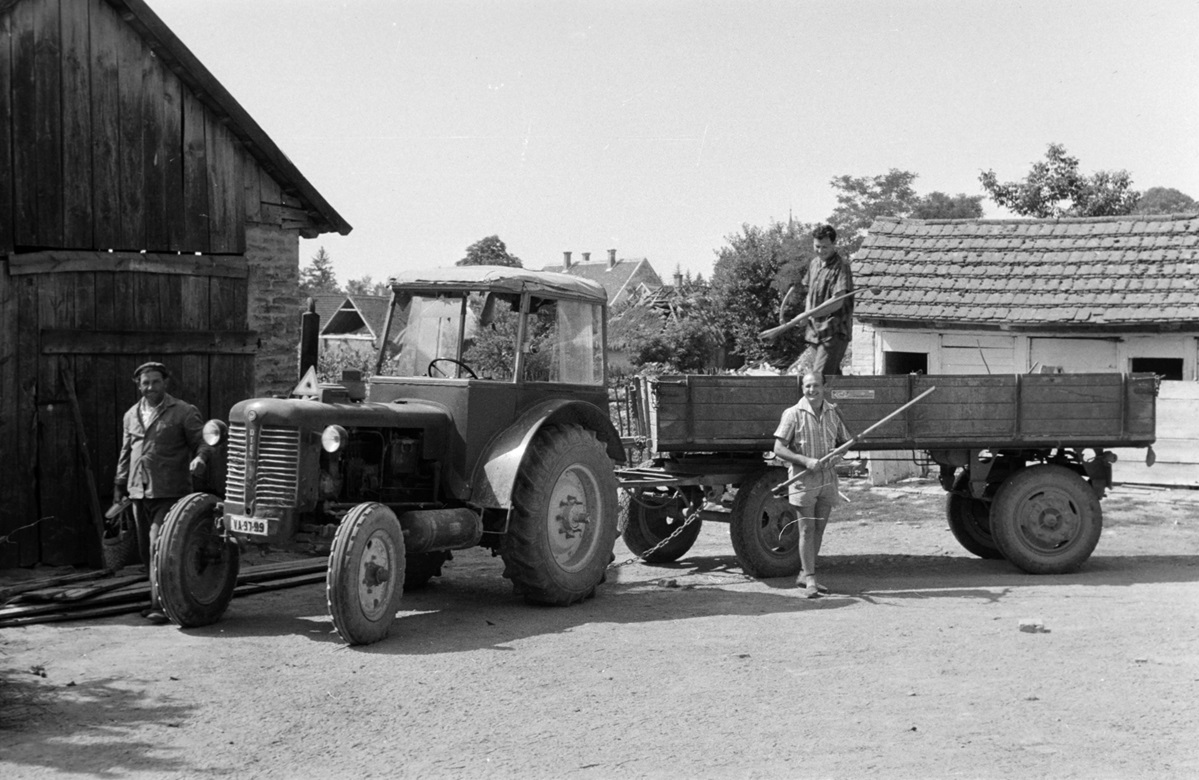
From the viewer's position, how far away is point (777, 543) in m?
10.5

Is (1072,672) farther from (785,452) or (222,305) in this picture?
(222,305)

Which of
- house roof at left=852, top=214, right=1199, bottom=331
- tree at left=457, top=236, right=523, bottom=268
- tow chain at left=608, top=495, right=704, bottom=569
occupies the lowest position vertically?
tow chain at left=608, top=495, right=704, bottom=569

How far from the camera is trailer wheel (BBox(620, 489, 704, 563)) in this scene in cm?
1130

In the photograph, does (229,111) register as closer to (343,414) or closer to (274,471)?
(343,414)

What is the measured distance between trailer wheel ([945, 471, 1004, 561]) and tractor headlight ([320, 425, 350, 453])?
600 centimetres

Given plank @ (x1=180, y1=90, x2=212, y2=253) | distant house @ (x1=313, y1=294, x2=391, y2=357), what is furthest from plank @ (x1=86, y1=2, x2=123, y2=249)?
distant house @ (x1=313, y1=294, x2=391, y2=357)

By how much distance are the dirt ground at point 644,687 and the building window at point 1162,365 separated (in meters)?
7.75

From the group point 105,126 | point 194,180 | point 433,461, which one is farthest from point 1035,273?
point 105,126

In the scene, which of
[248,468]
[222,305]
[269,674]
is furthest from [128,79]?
[269,674]

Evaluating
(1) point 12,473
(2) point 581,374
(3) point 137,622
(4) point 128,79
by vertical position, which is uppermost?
(4) point 128,79

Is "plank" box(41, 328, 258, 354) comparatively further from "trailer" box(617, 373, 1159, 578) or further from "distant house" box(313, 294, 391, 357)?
"distant house" box(313, 294, 391, 357)

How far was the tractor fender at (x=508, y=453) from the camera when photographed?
8.67 m

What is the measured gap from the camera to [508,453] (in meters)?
8.77

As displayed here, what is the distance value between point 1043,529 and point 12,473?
8.33m
